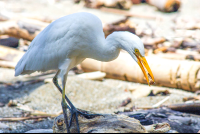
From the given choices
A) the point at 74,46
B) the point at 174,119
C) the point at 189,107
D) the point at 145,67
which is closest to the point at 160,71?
the point at 189,107

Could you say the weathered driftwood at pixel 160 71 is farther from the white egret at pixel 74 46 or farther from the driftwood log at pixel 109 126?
the white egret at pixel 74 46

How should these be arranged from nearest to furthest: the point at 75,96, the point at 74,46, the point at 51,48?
the point at 74,46, the point at 51,48, the point at 75,96

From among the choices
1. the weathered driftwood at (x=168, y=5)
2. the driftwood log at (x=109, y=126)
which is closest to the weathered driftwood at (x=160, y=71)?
the driftwood log at (x=109, y=126)

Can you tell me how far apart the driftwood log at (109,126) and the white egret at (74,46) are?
0.09 meters

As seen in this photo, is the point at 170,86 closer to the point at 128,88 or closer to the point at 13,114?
the point at 128,88

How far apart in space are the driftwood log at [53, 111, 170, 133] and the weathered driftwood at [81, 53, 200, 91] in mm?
2112

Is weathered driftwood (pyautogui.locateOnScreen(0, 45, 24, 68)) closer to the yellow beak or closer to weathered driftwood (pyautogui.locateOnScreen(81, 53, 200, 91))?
weathered driftwood (pyautogui.locateOnScreen(81, 53, 200, 91))

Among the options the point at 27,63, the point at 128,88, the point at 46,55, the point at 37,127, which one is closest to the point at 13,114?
the point at 37,127

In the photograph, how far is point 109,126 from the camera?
2977 millimetres

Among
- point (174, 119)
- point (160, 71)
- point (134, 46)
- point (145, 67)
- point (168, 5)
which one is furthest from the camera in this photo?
point (168, 5)

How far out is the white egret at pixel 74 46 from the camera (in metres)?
3.00

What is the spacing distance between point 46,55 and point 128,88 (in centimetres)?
238

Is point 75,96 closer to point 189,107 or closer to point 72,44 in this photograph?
point 72,44

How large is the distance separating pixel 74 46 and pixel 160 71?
2629 millimetres
